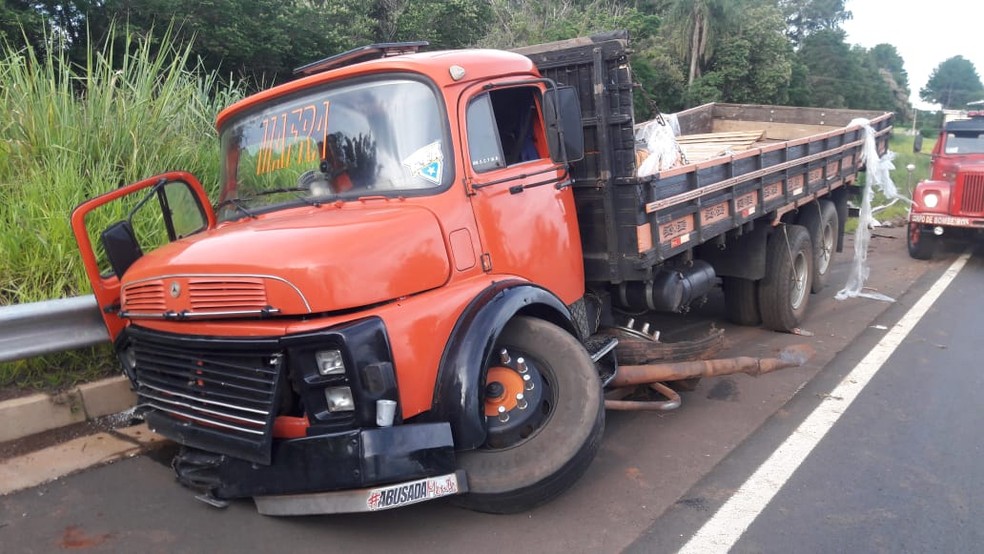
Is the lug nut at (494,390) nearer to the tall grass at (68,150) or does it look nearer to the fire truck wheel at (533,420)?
the fire truck wheel at (533,420)

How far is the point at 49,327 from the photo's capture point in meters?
4.34

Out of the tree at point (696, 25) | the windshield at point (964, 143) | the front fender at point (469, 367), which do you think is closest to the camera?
the front fender at point (469, 367)

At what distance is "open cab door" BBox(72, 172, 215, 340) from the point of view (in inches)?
157

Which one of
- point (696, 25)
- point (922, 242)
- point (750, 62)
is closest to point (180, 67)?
point (922, 242)

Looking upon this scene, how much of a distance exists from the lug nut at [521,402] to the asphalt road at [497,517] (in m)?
0.52

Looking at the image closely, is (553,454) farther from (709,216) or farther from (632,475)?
(709,216)

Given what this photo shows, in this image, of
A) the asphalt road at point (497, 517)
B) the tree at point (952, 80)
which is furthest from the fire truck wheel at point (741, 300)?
the tree at point (952, 80)

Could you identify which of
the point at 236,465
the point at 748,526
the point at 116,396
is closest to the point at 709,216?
the point at 748,526

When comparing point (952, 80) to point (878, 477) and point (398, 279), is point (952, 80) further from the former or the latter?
point (398, 279)

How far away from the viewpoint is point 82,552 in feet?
10.8

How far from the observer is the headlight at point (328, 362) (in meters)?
3.03

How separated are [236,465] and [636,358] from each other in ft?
8.68

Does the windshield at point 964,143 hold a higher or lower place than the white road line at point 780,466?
higher

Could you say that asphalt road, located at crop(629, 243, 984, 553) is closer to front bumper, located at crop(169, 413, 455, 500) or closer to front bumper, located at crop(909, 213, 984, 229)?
front bumper, located at crop(169, 413, 455, 500)
